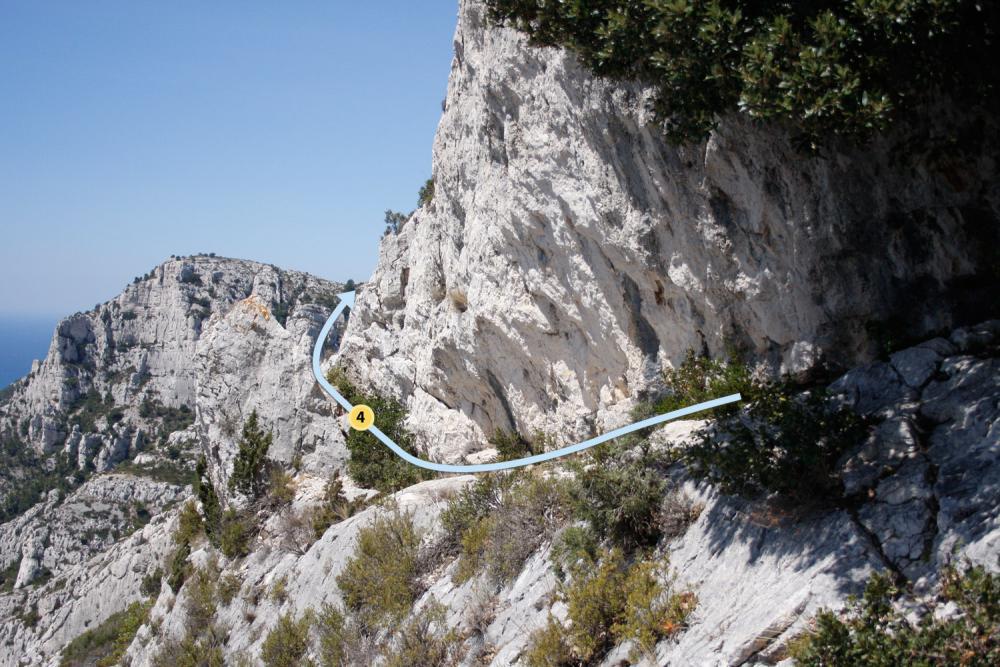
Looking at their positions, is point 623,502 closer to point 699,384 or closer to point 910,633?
point 699,384

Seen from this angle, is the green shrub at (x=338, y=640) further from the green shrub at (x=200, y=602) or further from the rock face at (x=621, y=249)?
the green shrub at (x=200, y=602)

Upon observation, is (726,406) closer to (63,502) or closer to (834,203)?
(834,203)

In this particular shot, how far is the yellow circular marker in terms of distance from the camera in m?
20.3

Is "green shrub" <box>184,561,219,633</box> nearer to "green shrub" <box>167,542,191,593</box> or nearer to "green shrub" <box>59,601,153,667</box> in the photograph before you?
"green shrub" <box>167,542,191,593</box>

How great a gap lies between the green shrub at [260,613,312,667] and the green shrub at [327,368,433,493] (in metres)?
4.77

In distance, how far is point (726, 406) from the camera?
10.7 m

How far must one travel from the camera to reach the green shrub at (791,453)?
723cm

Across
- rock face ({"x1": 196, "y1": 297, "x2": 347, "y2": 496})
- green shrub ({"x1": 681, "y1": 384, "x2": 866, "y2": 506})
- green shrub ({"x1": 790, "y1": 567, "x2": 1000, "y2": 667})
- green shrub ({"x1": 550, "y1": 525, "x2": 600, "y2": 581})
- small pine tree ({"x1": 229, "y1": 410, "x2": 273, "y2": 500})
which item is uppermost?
rock face ({"x1": 196, "y1": 297, "x2": 347, "y2": 496})

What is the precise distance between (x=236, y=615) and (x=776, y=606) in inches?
534

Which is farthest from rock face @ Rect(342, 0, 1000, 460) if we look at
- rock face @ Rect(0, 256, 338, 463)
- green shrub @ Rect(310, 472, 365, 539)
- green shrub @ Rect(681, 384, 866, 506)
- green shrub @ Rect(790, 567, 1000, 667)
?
rock face @ Rect(0, 256, 338, 463)

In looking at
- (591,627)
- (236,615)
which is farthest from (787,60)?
(236,615)

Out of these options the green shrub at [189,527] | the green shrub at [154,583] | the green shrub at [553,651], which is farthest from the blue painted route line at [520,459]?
the green shrub at [154,583]

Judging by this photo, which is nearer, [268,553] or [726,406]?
[726,406]

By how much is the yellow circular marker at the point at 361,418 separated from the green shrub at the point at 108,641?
28.5 ft
